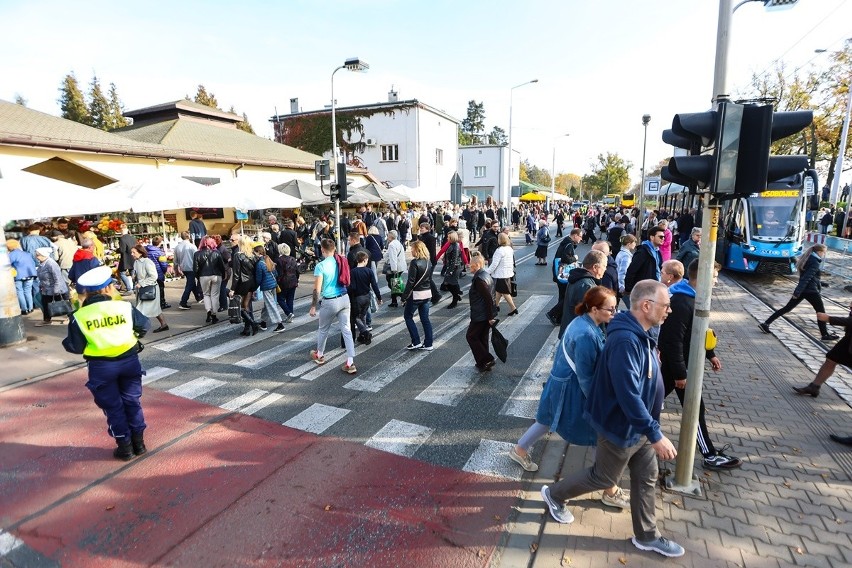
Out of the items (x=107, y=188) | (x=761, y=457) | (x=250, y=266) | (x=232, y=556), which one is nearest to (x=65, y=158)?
(x=107, y=188)

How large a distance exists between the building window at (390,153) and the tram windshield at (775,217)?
26430 mm

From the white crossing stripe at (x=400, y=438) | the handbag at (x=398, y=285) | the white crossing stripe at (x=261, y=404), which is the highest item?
the handbag at (x=398, y=285)

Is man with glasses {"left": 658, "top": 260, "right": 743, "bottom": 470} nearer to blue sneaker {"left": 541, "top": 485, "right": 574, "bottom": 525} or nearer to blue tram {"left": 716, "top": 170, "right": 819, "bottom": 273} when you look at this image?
blue sneaker {"left": 541, "top": 485, "right": 574, "bottom": 525}

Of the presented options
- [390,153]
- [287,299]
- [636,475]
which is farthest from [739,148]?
[390,153]

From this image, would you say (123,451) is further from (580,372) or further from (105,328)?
(580,372)

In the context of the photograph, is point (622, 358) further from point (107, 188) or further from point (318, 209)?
point (318, 209)

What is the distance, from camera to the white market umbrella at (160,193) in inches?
458

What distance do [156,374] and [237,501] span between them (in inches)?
151

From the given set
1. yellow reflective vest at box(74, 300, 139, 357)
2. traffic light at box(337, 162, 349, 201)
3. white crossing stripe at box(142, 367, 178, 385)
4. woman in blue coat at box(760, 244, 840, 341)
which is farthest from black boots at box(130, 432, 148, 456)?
woman in blue coat at box(760, 244, 840, 341)

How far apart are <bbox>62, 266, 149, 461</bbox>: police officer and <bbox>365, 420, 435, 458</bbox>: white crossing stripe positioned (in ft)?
7.83

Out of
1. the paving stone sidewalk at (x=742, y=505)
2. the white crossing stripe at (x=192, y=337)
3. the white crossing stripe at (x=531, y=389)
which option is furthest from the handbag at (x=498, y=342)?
the white crossing stripe at (x=192, y=337)

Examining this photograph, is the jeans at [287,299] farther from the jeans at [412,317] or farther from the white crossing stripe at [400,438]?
the white crossing stripe at [400,438]

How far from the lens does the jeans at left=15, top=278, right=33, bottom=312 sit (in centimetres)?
983

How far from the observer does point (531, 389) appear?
6168 mm
